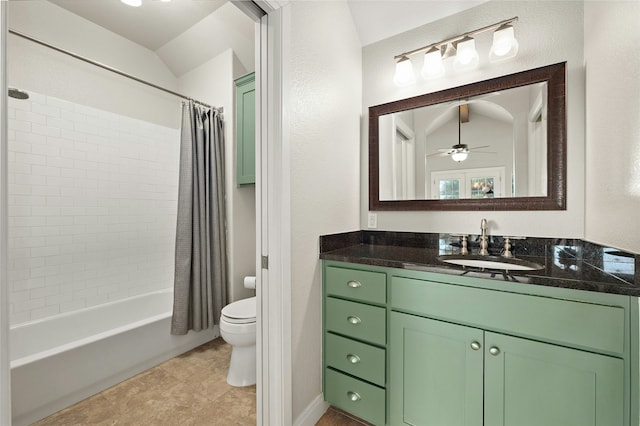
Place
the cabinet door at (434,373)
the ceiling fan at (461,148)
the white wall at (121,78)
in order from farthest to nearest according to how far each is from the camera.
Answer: the white wall at (121,78) → the ceiling fan at (461,148) → the cabinet door at (434,373)

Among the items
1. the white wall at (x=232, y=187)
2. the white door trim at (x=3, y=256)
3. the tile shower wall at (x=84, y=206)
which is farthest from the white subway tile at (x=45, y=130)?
the white door trim at (x=3, y=256)

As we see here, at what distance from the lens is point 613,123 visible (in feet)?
3.43

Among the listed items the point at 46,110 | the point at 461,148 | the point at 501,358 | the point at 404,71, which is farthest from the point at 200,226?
the point at 501,358

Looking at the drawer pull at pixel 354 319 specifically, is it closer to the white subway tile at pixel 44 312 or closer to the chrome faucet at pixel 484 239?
the chrome faucet at pixel 484 239

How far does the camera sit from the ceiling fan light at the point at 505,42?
1399 millimetres

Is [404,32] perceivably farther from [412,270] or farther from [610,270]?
[610,270]

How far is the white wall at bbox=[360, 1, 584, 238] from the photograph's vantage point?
1.33 meters

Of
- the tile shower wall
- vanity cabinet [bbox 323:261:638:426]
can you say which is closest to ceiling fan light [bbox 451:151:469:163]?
vanity cabinet [bbox 323:261:638:426]

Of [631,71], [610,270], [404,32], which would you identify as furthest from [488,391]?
[404,32]

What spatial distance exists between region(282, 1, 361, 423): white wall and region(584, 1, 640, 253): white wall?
1.20m

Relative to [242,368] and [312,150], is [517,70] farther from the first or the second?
[242,368]

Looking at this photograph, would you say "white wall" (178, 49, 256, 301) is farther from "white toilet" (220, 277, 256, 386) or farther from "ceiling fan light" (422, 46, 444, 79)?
"ceiling fan light" (422, 46, 444, 79)

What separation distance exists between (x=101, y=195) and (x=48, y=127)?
1.97 ft

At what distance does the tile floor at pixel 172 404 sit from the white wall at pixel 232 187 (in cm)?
76
